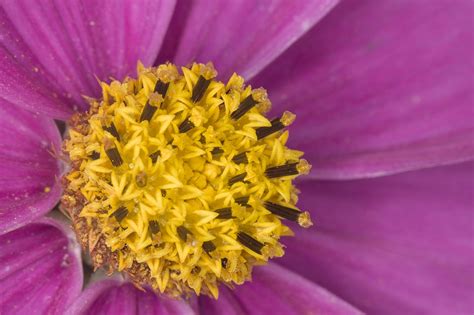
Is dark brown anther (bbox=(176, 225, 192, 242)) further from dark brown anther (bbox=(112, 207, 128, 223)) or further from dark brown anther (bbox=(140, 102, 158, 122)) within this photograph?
dark brown anther (bbox=(140, 102, 158, 122))

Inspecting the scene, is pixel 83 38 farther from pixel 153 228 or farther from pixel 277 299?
pixel 277 299

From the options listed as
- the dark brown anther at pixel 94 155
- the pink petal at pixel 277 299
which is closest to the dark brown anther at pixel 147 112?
the dark brown anther at pixel 94 155

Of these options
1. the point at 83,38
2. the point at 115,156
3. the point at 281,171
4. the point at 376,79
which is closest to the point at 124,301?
the point at 115,156

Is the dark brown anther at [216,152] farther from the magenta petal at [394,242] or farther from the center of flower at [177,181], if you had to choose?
the magenta petal at [394,242]

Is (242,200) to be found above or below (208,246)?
above

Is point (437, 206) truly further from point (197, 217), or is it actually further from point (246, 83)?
point (197, 217)

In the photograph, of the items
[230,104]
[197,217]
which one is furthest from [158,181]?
[230,104]

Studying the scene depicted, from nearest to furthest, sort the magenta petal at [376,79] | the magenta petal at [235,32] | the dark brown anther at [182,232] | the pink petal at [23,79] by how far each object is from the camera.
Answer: the pink petal at [23,79]
the dark brown anther at [182,232]
the magenta petal at [235,32]
the magenta petal at [376,79]
